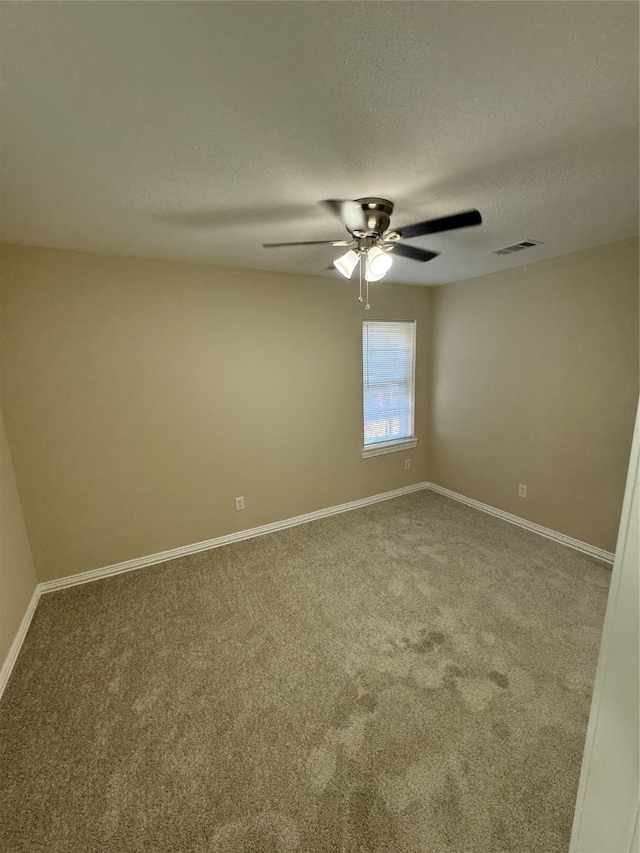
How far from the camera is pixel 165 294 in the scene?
2.56m

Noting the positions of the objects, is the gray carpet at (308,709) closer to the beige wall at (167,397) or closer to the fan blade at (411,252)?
the beige wall at (167,397)

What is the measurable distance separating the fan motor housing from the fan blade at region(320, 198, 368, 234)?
0.03 m

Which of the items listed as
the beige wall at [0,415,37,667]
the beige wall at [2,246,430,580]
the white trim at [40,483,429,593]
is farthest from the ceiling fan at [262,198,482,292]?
the white trim at [40,483,429,593]

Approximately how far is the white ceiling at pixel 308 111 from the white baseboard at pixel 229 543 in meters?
2.31

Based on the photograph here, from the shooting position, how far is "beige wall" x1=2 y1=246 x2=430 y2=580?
2.28 meters

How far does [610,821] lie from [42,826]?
1.76 metres

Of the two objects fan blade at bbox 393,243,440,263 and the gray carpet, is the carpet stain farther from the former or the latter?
fan blade at bbox 393,243,440,263

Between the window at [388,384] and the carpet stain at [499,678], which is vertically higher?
the window at [388,384]

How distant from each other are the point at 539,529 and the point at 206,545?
292cm

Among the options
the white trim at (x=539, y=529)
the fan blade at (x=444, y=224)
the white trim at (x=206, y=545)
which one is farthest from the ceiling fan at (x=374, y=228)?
the white trim at (x=539, y=529)

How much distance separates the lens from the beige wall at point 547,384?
7.98 feet

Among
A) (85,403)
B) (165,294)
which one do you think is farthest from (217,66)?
(85,403)

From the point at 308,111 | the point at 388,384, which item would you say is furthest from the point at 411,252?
the point at 388,384

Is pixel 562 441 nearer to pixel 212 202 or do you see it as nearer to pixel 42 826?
pixel 212 202
